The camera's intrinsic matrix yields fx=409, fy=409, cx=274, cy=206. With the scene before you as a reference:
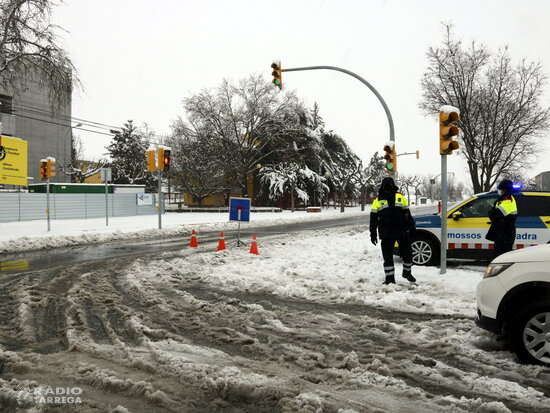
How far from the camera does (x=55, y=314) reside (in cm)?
532

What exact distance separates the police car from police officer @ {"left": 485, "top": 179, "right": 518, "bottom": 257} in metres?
2.10

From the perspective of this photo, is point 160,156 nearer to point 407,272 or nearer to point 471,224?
point 471,224

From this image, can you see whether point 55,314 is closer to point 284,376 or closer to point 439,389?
point 284,376

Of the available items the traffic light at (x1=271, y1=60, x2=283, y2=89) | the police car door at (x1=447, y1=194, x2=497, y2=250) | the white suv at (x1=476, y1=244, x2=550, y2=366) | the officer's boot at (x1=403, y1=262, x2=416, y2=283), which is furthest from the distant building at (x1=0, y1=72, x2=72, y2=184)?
the white suv at (x1=476, y1=244, x2=550, y2=366)

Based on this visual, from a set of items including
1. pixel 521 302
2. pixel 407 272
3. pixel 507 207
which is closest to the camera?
pixel 521 302

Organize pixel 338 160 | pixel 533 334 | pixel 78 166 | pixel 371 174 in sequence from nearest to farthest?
1. pixel 533 334
2. pixel 371 174
3. pixel 338 160
4. pixel 78 166

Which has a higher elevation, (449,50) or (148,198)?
(449,50)

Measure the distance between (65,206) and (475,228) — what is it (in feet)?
84.5

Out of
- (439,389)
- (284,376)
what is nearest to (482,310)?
(439,389)

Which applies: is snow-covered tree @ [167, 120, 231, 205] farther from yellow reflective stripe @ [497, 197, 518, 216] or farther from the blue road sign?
yellow reflective stripe @ [497, 197, 518, 216]

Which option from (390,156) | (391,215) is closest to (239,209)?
(390,156)

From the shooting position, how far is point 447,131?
25.3 feet

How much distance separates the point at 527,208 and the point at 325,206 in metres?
46.3

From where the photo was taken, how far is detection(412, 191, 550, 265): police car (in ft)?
28.2
